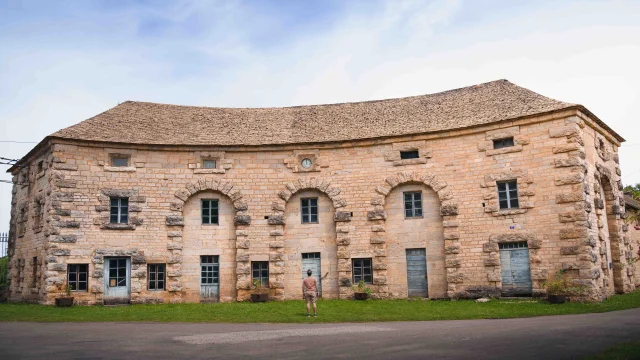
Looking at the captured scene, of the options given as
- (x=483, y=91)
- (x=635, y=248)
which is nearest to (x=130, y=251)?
(x=483, y=91)

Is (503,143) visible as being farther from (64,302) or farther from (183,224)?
(64,302)

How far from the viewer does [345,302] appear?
76.1ft

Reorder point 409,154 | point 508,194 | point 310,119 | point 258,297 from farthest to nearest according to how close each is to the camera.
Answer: point 310,119 → point 409,154 → point 258,297 → point 508,194

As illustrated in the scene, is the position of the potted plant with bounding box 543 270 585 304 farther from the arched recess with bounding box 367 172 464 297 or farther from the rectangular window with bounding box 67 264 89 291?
the rectangular window with bounding box 67 264 89 291

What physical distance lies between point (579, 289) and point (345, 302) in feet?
29.3

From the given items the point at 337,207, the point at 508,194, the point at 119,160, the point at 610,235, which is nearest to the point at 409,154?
the point at 337,207

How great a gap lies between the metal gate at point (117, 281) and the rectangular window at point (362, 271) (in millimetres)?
9806

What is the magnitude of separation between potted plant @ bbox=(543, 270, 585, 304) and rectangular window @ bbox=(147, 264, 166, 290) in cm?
1583

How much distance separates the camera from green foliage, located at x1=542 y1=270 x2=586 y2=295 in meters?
20.9

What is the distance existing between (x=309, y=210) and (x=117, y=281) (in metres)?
8.88

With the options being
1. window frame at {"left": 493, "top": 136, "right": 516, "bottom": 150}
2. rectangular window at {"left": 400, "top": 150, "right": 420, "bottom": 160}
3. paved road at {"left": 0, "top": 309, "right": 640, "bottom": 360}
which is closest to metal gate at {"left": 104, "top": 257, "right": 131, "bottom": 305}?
paved road at {"left": 0, "top": 309, "right": 640, "bottom": 360}

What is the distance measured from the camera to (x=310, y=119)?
2872 centimetres

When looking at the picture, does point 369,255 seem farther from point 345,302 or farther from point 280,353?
point 280,353

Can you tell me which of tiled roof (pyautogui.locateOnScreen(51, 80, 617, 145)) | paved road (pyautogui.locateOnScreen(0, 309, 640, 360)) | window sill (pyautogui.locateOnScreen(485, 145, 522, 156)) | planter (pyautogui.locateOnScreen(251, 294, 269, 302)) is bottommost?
paved road (pyautogui.locateOnScreen(0, 309, 640, 360))
